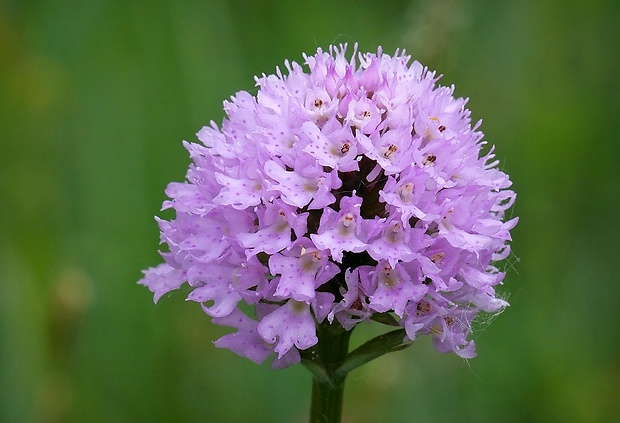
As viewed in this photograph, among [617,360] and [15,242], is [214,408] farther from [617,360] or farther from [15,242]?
[617,360]

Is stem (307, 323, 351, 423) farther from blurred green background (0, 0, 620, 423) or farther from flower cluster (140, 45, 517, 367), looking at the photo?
blurred green background (0, 0, 620, 423)

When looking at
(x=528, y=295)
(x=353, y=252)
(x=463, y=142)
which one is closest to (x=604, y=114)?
(x=528, y=295)

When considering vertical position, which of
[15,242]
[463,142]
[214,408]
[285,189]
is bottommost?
[214,408]

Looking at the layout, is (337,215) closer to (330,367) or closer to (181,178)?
(330,367)

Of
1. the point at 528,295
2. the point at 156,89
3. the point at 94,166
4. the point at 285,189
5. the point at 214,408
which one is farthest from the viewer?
the point at 156,89

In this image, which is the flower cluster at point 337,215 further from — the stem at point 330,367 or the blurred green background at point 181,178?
the blurred green background at point 181,178

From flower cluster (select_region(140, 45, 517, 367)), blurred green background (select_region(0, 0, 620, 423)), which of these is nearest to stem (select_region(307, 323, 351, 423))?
flower cluster (select_region(140, 45, 517, 367))

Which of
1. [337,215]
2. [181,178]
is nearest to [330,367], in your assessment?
[337,215]
